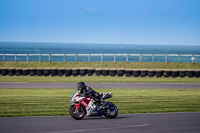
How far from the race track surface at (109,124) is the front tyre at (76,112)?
6.5 inches

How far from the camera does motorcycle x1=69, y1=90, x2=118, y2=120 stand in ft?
35.7

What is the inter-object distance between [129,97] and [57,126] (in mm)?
8291

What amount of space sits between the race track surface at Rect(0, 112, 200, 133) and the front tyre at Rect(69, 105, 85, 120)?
164mm

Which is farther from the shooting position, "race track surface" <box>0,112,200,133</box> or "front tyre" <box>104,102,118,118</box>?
"front tyre" <box>104,102,118,118</box>

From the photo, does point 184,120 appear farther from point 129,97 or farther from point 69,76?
point 69,76

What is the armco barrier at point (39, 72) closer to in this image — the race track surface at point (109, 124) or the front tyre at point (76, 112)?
the race track surface at point (109, 124)

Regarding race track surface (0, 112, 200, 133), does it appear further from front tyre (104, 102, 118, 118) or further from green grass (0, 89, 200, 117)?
green grass (0, 89, 200, 117)

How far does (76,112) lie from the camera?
10930mm

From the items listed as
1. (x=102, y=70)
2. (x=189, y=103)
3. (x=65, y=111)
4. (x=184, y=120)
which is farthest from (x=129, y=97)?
(x=102, y=70)

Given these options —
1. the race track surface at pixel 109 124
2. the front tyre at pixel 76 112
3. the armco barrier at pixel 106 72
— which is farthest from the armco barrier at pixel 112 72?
the front tyre at pixel 76 112

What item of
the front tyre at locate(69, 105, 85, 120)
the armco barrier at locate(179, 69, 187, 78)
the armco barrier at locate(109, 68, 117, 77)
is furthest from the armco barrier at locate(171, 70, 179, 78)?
the front tyre at locate(69, 105, 85, 120)

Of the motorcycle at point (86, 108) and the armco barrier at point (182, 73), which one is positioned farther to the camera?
the armco barrier at point (182, 73)

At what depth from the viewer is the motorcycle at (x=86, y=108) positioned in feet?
35.7

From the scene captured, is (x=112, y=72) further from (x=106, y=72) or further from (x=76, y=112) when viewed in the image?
(x=76, y=112)
